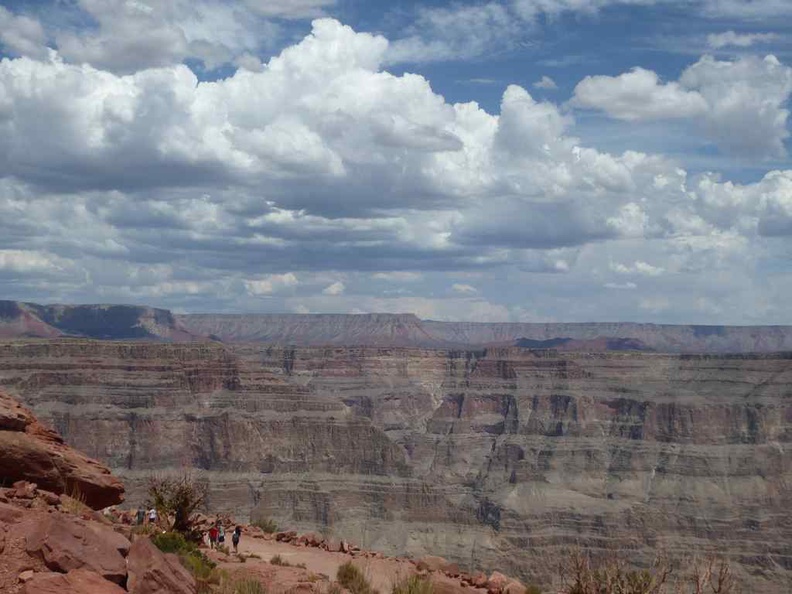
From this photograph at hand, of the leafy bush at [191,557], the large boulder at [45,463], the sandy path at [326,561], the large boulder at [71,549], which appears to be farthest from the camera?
the sandy path at [326,561]

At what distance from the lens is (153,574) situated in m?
17.7

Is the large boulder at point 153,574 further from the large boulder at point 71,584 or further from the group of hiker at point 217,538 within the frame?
the group of hiker at point 217,538

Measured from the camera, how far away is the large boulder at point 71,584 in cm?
1617

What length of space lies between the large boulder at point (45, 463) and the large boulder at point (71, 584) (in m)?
8.44

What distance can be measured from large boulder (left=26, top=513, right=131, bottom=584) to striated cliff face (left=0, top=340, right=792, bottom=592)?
320 ft

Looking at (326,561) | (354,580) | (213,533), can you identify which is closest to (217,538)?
(213,533)

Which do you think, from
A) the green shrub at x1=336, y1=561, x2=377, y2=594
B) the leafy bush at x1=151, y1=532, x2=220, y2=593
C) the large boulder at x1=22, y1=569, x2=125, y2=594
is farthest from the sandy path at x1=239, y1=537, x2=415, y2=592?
the large boulder at x1=22, y1=569, x2=125, y2=594

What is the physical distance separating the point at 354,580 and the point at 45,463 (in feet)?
27.4

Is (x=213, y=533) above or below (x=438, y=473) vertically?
above

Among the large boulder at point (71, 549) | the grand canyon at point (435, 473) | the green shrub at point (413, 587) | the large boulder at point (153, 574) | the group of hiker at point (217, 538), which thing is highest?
the large boulder at point (71, 549)

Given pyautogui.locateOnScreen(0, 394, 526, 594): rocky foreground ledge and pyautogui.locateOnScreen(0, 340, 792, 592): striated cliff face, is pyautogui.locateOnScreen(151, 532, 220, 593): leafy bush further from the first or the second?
pyautogui.locateOnScreen(0, 340, 792, 592): striated cliff face

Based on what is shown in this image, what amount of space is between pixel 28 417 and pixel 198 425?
114196mm

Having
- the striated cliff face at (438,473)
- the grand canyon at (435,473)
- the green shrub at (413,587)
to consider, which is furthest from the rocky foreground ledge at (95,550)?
the striated cliff face at (438,473)

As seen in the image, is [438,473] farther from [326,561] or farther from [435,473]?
[326,561]
